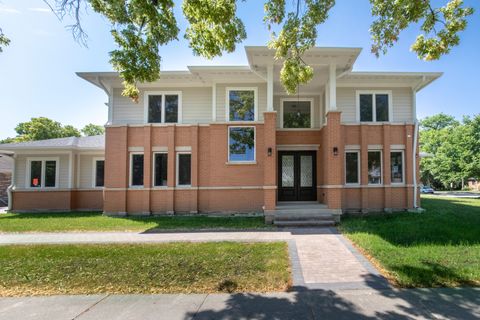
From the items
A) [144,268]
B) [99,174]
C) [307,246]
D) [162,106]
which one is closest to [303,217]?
[307,246]

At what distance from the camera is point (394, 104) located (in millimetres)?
12336

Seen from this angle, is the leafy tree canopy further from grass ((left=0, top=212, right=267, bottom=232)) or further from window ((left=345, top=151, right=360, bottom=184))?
window ((left=345, top=151, right=360, bottom=184))

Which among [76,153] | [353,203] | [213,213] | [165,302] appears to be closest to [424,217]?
[353,203]

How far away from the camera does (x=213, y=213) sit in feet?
38.3

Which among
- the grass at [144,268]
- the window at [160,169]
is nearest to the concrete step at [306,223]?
the grass at [144,268]

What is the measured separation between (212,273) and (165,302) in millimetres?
1186

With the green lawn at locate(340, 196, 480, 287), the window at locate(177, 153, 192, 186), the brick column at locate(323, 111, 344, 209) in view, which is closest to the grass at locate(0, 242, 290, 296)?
the green lawn at locate(340, 196, 480, 287)

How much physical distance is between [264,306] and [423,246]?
468 cm

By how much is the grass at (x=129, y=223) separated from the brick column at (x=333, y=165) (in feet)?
8.86

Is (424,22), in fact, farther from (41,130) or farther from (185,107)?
(41,130)

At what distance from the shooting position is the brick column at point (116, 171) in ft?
39.5

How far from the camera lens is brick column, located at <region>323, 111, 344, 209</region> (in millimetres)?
10094

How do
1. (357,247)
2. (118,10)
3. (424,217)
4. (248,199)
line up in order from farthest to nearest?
(248,199)
(424,217)
(357,247)
(118,10)

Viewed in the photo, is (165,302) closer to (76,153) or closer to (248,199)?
(248,199)
